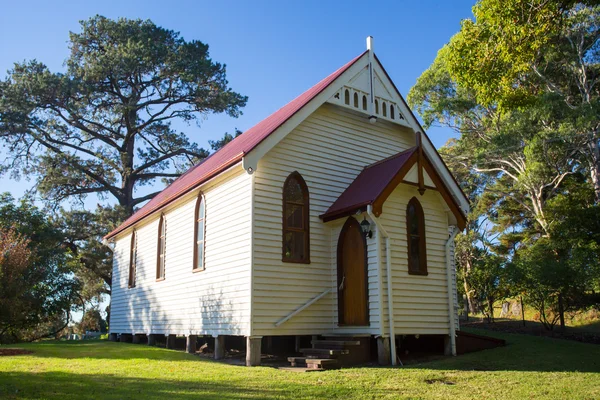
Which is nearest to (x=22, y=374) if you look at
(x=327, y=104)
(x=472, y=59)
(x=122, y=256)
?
(x=327, y=104)

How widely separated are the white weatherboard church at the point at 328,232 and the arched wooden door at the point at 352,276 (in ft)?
0.09

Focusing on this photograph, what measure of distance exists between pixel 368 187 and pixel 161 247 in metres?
9.03

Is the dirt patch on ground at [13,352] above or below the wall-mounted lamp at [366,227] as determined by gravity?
below

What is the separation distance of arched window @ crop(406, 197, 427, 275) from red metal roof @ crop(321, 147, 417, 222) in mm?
1231

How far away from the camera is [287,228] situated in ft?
A: 46.8

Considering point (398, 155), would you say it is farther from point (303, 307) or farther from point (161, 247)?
point (161, 247)

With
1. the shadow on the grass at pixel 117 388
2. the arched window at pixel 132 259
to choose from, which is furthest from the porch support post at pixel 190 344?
the arched window at pixel 132 259

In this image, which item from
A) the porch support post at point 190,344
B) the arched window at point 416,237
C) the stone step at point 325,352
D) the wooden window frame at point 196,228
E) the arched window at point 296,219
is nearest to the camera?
the stone step at point 325,352

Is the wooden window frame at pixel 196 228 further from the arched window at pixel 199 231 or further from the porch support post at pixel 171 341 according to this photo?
the porch support post at pixel 171 341

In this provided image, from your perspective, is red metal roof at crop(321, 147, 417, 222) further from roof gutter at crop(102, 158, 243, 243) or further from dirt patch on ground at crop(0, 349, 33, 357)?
dirt patch on ground at crop(0, 349, 33, 357)

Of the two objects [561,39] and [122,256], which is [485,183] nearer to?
[561,39]

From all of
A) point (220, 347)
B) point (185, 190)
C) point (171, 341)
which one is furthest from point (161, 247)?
point (220, 347)

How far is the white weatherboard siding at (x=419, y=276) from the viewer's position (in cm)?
1404

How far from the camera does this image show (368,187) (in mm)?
14305
